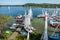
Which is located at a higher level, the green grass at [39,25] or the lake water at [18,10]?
the lake water at [18,10]

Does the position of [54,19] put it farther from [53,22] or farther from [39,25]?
[39,25]

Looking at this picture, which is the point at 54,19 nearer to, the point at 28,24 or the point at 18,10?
the point at 28,24

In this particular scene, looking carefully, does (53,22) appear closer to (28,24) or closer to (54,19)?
(54,19)

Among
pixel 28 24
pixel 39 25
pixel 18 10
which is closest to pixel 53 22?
pixel 39 25

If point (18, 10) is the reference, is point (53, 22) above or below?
below

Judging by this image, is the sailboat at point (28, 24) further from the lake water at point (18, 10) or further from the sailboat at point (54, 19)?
the sailboat at point (54, 19)

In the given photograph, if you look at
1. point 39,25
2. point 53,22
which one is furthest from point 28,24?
point 53,22

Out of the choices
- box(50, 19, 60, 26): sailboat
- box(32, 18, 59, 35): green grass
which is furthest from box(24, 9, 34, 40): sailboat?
box(50, 19, 60, 26): sailboat

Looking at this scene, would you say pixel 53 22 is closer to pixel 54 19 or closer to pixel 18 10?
pixel 54 19

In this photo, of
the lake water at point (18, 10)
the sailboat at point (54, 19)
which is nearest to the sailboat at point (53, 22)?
the sailboat at point (54, 19)

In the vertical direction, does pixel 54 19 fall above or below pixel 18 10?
below

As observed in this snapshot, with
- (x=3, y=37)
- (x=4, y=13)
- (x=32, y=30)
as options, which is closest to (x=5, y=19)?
(x=4, y=13)
